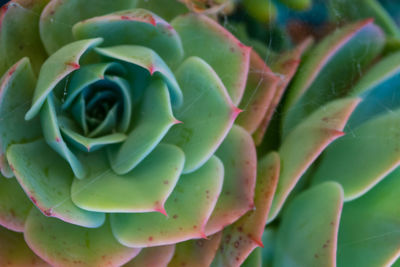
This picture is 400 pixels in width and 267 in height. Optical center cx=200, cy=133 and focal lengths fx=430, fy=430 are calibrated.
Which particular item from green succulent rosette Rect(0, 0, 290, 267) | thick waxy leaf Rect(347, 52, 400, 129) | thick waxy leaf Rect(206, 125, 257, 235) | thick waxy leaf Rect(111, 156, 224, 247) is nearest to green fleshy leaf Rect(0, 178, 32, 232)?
green succulent rosette Rect(0, 0, 290, 267)

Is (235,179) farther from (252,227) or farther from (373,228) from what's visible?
(373,228)

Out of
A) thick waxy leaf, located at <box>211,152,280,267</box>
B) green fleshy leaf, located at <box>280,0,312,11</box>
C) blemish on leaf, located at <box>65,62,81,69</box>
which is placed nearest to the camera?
blemish on leaf, located at <box>65,62,81,69</box>

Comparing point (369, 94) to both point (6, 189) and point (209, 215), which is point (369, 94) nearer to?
point (209, 215)

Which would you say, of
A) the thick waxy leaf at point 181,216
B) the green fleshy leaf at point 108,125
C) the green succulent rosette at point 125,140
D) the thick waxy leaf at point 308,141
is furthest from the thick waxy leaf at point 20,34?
the thick waxy leaf at point 308,141

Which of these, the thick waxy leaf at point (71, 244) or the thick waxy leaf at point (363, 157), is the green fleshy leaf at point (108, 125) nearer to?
the thick waxy leaf at point (71, 244)

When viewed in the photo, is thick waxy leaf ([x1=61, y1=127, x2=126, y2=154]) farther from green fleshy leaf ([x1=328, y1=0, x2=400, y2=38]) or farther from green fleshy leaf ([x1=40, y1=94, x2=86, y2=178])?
green fleshy leaf ([x1=328, y1=0, x2=400, y2=38])

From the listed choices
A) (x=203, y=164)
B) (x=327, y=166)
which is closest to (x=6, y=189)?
(x=203, y=164)

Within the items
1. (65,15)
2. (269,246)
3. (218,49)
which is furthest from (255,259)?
(65,15)
